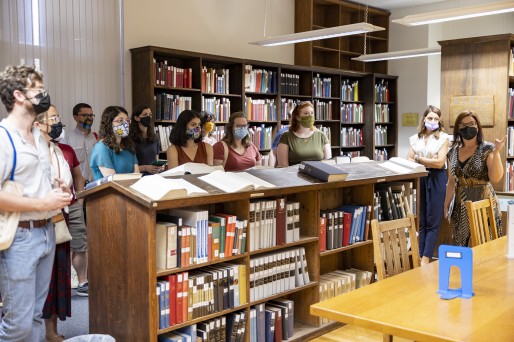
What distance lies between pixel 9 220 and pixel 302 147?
2953 mm

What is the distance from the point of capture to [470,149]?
470cm

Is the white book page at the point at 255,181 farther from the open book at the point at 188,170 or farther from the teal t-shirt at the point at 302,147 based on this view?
the teal t-shirt at the point at 302,147

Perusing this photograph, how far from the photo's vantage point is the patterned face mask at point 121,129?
421cm

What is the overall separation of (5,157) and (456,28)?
835 centimetres

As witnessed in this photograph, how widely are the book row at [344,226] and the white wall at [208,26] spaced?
3.36 meters

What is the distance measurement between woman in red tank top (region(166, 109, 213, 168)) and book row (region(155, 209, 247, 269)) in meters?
Answer: 1.22

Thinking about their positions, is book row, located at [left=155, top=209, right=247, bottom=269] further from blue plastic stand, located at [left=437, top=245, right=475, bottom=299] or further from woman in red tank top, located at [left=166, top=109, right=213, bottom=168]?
blue plastic stand, located at [left=437, top=245, right=475, bottom=299]

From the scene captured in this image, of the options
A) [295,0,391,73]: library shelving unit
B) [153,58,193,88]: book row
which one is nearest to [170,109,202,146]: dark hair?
[153,58,193,88]: book row

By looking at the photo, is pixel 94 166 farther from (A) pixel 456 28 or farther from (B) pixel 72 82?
(A) pixel 456 28

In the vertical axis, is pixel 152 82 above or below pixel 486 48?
below

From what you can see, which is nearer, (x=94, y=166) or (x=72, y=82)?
(x=94, y=166)

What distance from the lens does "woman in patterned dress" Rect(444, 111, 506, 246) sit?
4.59m

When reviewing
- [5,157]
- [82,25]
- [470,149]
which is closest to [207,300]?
[5,157]

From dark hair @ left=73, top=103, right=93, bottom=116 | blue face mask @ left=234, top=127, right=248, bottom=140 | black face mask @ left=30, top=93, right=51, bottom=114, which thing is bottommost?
blue face mask @ left=234, top=127, right=248, bottom=140
